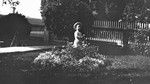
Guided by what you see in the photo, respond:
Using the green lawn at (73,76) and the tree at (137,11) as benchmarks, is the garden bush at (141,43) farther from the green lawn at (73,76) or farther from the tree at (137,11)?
the tree at (137,11)

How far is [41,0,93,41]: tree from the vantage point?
15.6 metres

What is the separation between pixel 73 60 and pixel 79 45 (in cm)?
135

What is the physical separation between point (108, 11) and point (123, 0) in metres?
1.65

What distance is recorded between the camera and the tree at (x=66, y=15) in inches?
613

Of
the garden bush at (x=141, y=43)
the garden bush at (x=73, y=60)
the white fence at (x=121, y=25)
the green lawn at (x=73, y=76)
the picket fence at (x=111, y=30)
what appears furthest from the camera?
the picket fence at (x=111, y=30)

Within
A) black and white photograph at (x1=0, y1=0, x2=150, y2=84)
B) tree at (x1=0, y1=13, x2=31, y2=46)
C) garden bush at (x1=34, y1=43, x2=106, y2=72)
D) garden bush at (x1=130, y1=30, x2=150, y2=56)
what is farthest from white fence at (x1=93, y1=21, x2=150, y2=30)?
garden bush at (x1=34, y1=43, x2=106, y2=72)

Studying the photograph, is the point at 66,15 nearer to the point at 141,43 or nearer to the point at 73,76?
the point at 141,43

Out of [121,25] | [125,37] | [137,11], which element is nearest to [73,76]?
[125,37]

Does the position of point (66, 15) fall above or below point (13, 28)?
above

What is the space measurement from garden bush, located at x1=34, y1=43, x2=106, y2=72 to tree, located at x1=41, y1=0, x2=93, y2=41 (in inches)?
195

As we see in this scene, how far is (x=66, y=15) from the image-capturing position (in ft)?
51.8

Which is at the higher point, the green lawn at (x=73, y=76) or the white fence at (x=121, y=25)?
the white fence at (x=121, y=25)

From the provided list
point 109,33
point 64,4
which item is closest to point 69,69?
point 64,4

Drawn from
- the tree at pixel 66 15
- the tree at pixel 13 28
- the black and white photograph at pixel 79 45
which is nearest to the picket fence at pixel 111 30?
the black and white photograph at pixel 79 45
